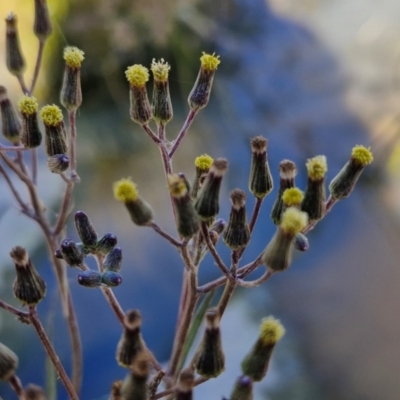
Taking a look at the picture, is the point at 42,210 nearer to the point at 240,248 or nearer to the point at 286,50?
the point at 240,248

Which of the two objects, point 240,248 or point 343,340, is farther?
point 343,340

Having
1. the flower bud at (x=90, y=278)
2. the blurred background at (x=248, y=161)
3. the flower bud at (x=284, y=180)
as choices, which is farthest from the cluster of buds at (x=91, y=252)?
the blurred background at (x=248, y=161)

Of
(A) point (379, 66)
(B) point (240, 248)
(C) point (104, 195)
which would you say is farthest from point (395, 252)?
(B) point (240, 248)

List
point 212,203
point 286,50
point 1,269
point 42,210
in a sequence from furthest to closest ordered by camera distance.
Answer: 1. point 286,50
2. point 1,269
3. point 42,210
4. point 212,203

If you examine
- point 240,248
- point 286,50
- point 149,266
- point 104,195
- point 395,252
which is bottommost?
point 240,248

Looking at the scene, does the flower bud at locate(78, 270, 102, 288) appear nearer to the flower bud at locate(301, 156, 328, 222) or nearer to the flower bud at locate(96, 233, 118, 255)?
the flower bud at locate(96, 233, 118, 255)

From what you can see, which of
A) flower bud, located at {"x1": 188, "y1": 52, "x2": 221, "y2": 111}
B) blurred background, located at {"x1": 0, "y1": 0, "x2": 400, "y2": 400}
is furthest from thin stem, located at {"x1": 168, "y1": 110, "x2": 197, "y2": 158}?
blurred background, located at {"x1": 0, "y1": 0, "x2": 400, "y2": 400}
